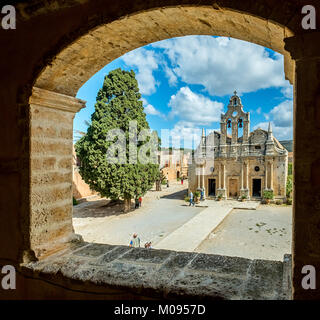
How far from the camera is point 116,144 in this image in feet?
43.9

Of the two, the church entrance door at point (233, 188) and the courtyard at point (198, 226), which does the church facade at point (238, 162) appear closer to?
the church entrance door at point (233, 188)

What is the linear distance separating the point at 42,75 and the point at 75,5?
0.55m

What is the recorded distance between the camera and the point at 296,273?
46.9 inches

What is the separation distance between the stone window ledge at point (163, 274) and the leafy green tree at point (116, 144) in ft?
36.6

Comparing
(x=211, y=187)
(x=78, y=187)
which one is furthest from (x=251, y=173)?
(x=78, y=187)

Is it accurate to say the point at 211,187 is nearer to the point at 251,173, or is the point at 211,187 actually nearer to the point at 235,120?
the point at 251,173

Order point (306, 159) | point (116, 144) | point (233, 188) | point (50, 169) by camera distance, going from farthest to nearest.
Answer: point (233, 188), point (116, 144), point (50, 169), point (306, 159)

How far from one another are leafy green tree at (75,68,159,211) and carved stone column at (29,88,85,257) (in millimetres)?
10786

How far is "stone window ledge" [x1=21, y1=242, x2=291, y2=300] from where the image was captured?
139 centimetres

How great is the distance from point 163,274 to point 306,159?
1122 millimetres

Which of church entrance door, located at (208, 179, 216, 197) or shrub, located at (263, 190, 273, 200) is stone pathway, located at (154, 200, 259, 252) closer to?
shrub, located at (263, 190, 273, 200)

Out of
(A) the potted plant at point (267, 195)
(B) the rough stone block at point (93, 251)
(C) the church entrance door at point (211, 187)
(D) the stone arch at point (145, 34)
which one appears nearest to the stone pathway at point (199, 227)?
(A) the potted plant at point (267, 195)
